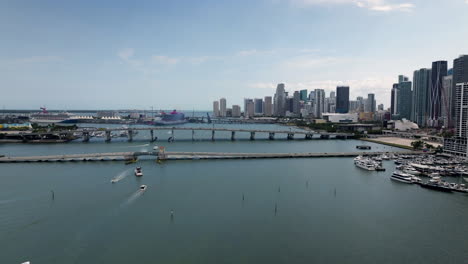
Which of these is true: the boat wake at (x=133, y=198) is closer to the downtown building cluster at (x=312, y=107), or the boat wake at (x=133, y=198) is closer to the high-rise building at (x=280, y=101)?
the downtown building cluster at (x=312, y=107)

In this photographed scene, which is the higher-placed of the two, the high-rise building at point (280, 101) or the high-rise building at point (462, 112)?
the high-rise building at point (280, 101)

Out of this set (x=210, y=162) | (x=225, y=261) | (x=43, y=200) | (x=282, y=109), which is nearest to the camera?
(x=225, y=261)

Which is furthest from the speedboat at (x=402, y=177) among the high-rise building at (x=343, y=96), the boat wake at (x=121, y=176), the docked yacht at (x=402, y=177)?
the high-rise building at (x=343, y=96)

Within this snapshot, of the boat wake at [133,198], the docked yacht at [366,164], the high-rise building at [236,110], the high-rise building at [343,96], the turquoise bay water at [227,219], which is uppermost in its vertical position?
the high-rise building at [343,96]

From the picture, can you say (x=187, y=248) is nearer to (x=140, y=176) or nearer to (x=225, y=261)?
(x=225, y=261)

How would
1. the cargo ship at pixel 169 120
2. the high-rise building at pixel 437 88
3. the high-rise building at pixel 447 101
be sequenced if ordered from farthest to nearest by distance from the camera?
the cargo ship at pixel 169 120
the high-rise building at pixel 437 88
the high-rise building at pixel 447 101

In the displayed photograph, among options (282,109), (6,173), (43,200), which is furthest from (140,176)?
(282,109)

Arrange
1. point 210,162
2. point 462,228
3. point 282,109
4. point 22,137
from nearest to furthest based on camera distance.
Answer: point 462,228 < point 210,162 < point 22,137 < point 282,109
